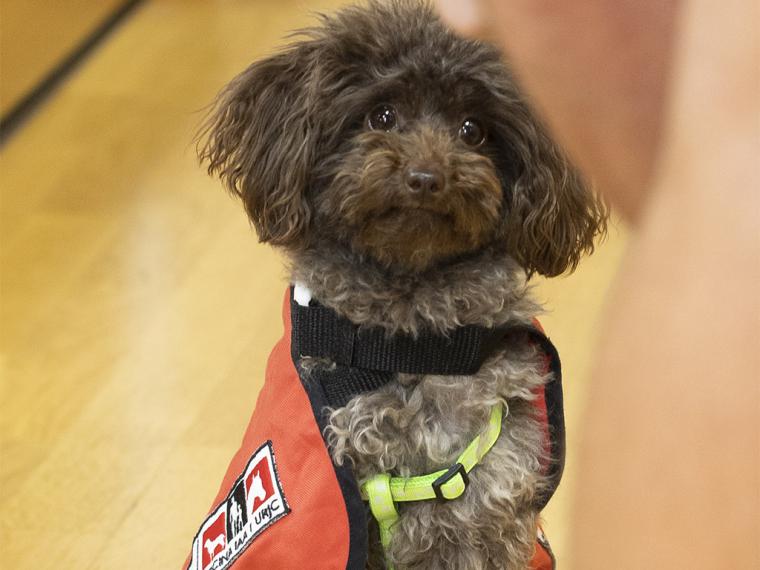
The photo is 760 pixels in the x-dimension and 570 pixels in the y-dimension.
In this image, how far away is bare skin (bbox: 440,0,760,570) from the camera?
13.8 inches

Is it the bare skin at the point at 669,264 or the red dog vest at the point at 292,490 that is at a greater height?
the bare skin at the point at 669,264

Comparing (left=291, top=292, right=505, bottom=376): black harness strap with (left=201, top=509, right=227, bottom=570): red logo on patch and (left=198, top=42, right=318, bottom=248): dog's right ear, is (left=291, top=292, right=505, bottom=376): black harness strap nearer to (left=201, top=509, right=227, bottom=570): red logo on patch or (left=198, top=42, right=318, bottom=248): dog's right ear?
(left=198, top=42, right=318, bottom=248): dog's right ear

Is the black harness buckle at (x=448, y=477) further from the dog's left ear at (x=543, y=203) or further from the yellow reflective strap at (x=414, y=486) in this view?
the dog's left ear at (x=543, y=203)

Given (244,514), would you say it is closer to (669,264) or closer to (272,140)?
(272,140)

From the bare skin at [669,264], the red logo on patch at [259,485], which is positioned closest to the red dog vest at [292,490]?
the red logo on patch at [259,485]

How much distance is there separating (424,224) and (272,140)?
0.20m

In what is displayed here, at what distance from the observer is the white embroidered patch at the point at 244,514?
1.17 m

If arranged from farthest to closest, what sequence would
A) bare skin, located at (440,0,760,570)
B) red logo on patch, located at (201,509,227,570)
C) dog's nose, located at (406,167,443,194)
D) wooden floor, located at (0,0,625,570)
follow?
wooden floor, located at (0,0,625,570) < red logo on patch, located at (201,509,227,570) < dog's nose, located at (406,167,443,194) < bare skin, located at (440,0,760,570)

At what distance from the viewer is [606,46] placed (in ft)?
1.26

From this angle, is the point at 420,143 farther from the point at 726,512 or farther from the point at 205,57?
the point at 205,57

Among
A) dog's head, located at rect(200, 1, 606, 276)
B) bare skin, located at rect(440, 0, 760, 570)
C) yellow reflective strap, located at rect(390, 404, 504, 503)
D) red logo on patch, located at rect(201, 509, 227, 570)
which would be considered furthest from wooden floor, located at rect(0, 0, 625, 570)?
bare skin, located at rect(440, 0, 760, 570)

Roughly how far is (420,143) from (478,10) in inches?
28.0

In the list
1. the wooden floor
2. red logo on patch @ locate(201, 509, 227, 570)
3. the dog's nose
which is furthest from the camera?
the wooden floor

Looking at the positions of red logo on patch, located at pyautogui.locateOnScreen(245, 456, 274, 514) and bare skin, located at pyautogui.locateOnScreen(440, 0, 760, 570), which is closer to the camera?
bare skin, located at pyautogui.locateOnScreen(440, 0, 760, 570)
